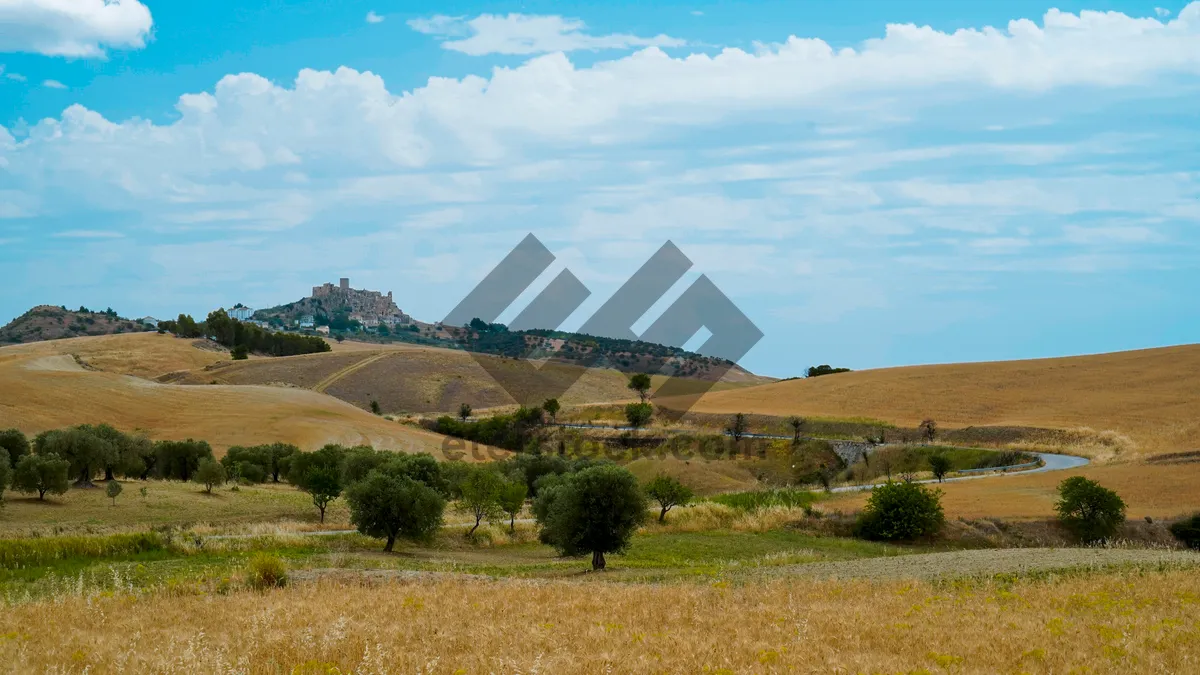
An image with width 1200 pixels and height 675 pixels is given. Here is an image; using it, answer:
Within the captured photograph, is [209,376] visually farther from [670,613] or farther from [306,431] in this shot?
[670,613]

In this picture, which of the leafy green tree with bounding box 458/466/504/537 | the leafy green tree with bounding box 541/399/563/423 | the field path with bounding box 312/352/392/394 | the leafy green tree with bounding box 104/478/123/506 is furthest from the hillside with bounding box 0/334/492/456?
the leafy green tree with bounding box 458/466/504/537

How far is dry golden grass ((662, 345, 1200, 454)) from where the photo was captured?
71.2 metres

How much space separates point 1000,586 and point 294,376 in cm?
11110

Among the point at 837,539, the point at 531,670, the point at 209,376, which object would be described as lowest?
the point at 837,539

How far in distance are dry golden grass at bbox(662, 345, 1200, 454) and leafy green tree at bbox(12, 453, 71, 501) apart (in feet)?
188

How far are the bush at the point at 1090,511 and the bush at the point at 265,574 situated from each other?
27475 mm

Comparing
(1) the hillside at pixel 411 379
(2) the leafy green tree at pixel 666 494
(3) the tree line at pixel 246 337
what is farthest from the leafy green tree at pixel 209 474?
(3) the tree line at pixel 246 337

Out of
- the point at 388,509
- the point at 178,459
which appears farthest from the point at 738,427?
the point at 388,509

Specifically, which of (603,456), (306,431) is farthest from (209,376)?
(603,456)

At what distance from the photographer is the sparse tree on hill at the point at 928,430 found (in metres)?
71.1

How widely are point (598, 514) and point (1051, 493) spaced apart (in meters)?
23.5

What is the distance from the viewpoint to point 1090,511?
3475 centimetres

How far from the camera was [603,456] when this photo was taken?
3076 inches

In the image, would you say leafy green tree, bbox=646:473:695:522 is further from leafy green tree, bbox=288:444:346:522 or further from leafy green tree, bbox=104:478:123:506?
leafy green tree, bbox=104:478:123:506
